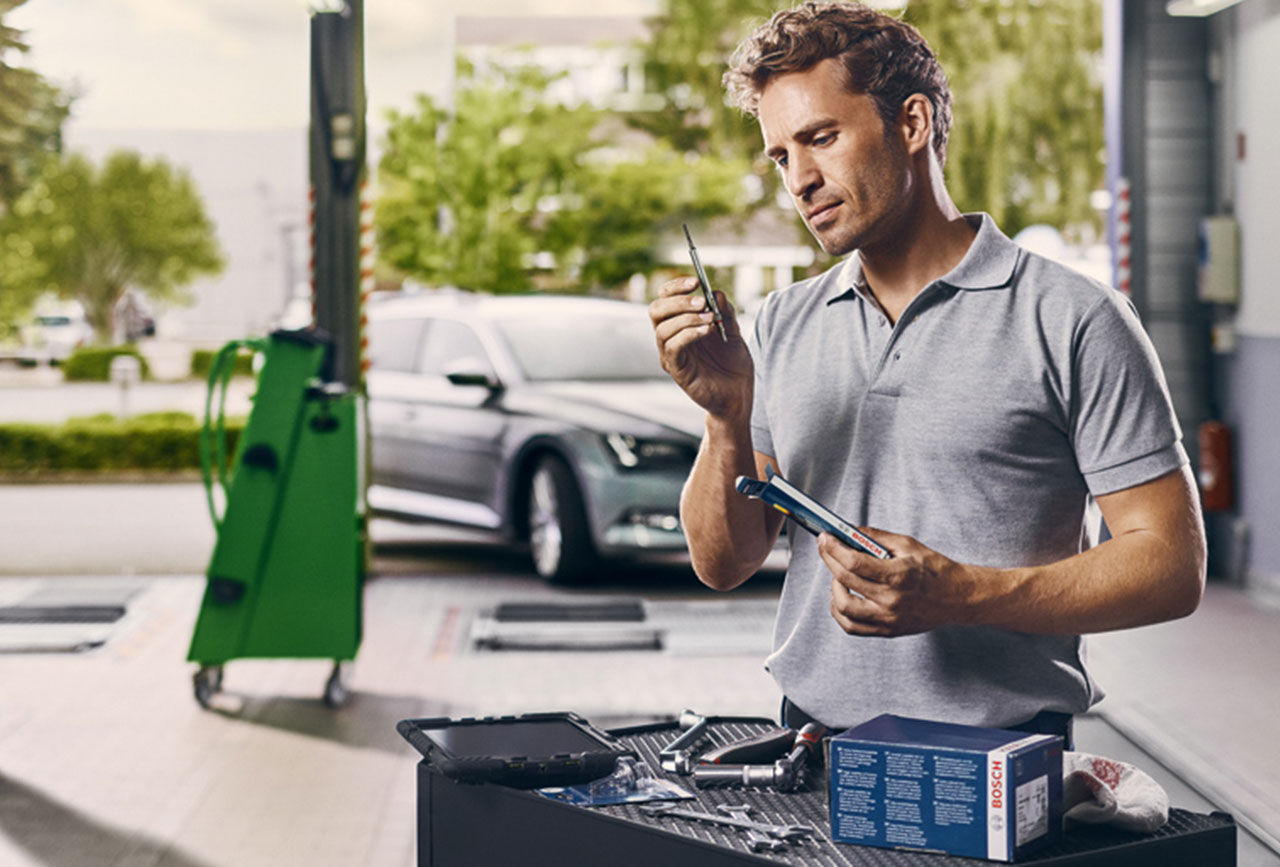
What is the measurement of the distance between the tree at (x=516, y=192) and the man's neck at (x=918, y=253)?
2527cm

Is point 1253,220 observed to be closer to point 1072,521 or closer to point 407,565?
point 407,565

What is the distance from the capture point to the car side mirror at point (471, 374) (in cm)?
1116

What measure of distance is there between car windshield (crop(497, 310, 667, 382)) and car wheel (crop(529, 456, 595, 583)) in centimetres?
79

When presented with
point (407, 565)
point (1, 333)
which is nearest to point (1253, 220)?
point (407, 565)

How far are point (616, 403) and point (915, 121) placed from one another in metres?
8.24

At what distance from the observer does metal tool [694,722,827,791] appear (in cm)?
225

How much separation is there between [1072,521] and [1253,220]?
8.87 m

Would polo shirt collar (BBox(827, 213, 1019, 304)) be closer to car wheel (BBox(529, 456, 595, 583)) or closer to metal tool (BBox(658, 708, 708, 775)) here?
metal tool (BBox(658, 708, 708, 775))

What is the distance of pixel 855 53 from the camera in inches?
90.9

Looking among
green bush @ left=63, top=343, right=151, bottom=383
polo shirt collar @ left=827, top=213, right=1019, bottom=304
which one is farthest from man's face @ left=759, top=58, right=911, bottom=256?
green bush @ left=63, top=343, right=151, bottom=383

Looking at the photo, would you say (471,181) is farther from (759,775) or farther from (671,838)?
(671,838)

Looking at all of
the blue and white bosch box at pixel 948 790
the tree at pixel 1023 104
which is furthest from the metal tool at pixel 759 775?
the tree at pixel 1023 104

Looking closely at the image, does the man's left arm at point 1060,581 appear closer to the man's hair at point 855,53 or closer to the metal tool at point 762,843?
the metal tool at point 762,843

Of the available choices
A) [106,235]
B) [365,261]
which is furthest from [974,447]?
[106,235]
